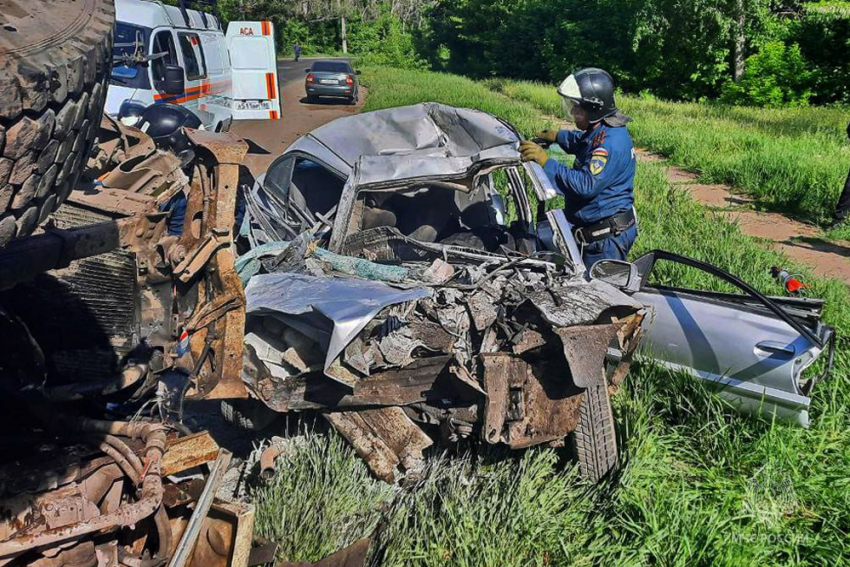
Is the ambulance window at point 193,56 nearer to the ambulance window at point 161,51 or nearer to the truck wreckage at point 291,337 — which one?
the ambulance window at point 161,51

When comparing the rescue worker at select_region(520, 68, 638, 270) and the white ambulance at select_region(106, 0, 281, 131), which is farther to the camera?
the white ambulance at select_region(106, 0, 281, 131)

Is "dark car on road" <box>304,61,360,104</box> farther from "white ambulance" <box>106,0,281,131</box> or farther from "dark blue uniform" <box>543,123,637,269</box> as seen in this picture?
"dark blue uniform" <box>543,123,637,269</box>

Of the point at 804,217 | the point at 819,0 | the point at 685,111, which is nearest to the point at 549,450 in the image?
the point at 804,217

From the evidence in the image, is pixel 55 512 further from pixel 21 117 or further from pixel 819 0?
pixel 819 0

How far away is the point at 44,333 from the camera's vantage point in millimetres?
2770

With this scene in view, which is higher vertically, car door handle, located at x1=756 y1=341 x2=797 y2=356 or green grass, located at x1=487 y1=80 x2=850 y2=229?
car door handle, located at x1=756 y1=341 x2=797 y2=356

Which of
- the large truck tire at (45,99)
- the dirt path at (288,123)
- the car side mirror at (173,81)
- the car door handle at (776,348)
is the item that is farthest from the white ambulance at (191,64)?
the car door handle at (776,348)

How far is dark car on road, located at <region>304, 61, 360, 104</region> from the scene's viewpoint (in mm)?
25359

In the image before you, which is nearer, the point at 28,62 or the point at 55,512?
the point at 28,62

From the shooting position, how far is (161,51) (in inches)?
427

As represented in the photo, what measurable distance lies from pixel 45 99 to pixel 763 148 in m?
12.8

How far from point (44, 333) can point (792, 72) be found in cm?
2682

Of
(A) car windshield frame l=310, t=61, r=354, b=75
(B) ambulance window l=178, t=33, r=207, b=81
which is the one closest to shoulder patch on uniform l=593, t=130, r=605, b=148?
(B) ambulance window l=178, t=33, r=207, b=81

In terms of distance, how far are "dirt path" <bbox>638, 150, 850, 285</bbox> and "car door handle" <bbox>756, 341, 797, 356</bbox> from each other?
3.56 meters
